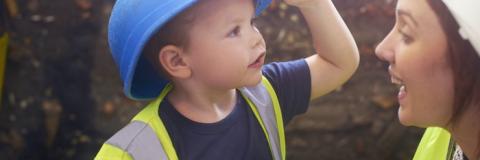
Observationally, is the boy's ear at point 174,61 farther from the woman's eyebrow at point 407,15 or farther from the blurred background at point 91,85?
the blurred background at point 91,85

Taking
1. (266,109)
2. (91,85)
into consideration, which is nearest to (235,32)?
(266,109)

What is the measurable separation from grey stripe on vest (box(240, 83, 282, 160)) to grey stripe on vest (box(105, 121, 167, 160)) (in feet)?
0.93

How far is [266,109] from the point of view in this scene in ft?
5.29

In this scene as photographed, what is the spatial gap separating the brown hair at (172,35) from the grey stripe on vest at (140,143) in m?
0.17

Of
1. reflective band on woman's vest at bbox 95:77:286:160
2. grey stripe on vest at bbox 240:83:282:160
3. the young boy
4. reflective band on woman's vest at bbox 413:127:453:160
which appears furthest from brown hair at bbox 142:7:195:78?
reflective band on woman's vest at bbox 413:127:453:160

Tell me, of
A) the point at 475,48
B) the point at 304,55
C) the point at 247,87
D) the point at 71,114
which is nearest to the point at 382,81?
the point at 304,55

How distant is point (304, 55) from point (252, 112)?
1701 millimetres

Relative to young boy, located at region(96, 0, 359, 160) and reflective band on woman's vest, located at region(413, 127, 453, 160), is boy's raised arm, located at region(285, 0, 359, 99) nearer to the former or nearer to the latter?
young boy, located at region(96, 0, 359, 160)

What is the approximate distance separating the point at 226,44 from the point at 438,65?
45cm

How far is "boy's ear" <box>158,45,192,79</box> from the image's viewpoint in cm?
148

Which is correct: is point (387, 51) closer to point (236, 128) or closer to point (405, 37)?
point (405, 37)

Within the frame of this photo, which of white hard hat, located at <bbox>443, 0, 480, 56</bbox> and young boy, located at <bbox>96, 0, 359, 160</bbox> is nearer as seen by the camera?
white hard hat, located at <bbox>443, 0, 480, 56</bbox>

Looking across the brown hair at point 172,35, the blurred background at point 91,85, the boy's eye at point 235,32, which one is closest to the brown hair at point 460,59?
the boy's eye at point 235,32

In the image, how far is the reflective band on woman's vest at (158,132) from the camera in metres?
1.42
